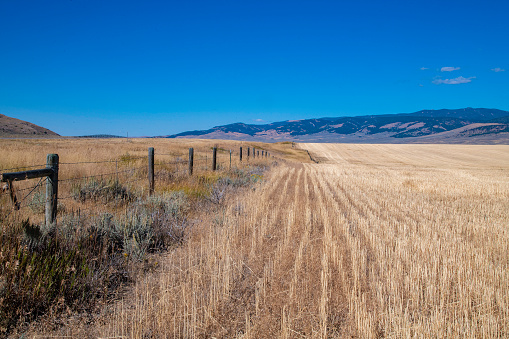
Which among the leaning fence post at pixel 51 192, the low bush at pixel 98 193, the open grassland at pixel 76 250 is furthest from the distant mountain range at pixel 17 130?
the leaning fence post at pixel 51 192

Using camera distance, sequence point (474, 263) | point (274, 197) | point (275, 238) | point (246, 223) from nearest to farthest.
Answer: point (474, 263) < point (275, 238) < point (246, 223) < point (274, 197)

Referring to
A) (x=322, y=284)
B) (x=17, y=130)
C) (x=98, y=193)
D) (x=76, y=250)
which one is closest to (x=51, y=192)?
(x=76, y=250)

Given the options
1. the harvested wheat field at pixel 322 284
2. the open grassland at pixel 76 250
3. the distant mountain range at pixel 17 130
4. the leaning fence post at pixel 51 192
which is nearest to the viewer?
the harvested wheat field at pixel 322 284

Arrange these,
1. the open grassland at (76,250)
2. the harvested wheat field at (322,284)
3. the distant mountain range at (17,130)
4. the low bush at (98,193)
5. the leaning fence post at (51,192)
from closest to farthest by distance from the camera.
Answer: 1. the harvested wheat field at (322,284)
2. the open grassland at (76,250)
3. the leaning fence post at (51,192)
4. the low bush at (98,193)
5. the distant mountain range at (17,130)

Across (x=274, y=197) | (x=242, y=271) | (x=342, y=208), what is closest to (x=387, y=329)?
(x=242, y=271)

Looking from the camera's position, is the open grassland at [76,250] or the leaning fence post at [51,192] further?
the leaning fence post at [51,192]

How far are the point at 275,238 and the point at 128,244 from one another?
2.69 meters

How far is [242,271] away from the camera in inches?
167

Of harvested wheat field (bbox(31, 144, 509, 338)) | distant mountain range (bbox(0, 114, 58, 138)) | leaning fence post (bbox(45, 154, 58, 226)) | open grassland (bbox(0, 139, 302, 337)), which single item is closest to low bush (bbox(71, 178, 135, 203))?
open grassland (bbox(0, 139, 302, 337))

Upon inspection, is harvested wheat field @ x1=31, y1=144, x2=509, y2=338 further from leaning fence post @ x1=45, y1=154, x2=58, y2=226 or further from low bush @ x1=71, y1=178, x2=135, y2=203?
low bush @ x1=71, y1=178, x2=135, y2=203

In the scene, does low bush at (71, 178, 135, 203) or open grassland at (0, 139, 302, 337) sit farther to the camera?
low bush at (71, 178, 135, 203)

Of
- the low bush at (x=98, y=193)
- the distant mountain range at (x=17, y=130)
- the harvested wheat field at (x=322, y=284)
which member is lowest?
the harvested wheat field at (x=322, y=284)

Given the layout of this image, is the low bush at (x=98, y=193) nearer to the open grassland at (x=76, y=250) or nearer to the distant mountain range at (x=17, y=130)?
the open grassland at (x=76, y=250)

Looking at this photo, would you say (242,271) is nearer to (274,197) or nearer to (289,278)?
(289,278)
